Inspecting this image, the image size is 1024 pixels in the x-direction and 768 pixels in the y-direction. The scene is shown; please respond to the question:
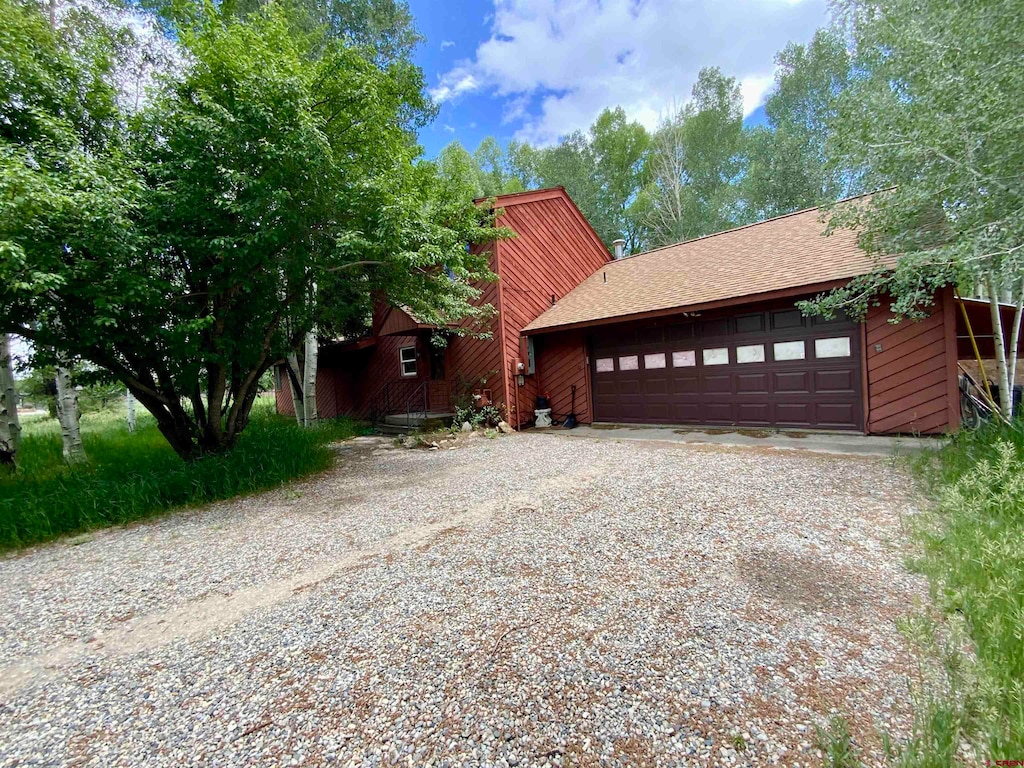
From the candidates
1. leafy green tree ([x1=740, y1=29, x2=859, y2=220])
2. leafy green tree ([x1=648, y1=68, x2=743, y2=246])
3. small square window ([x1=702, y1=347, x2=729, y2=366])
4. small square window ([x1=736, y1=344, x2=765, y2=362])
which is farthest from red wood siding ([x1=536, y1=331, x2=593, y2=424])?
leafy green tree ([x1=648, y1=68, x2=743, y2=246])

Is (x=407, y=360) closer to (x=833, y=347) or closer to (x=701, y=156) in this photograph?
(x=833, y=347)

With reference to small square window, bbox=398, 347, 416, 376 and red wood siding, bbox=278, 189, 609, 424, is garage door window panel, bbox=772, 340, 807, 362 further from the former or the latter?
small square window, bbox=398, 347, 416, 376

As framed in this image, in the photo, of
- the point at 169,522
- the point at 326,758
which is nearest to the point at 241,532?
the point at 169,522

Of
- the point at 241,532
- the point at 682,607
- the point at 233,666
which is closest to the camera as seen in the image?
the point at 233,666

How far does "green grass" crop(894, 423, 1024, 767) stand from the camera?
1.41 meters

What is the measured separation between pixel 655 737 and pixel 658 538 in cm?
188

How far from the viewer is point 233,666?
2090 mm

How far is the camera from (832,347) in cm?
694

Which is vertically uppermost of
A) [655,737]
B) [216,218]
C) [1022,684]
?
[216,218]

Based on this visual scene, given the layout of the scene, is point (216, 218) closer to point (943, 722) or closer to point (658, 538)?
point (658, 538)

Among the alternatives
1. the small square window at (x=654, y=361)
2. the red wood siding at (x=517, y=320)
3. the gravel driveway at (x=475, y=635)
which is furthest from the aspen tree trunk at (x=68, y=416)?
the small square window at (x=654, y=361)

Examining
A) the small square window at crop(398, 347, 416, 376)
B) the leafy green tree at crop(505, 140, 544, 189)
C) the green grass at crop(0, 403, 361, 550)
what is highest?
the leafy green tree at crop(505, 140, 544, 189)

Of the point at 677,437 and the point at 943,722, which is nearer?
the point at 943,722

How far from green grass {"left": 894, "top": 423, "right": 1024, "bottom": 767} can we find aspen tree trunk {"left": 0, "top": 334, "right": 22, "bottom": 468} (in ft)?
32.3
